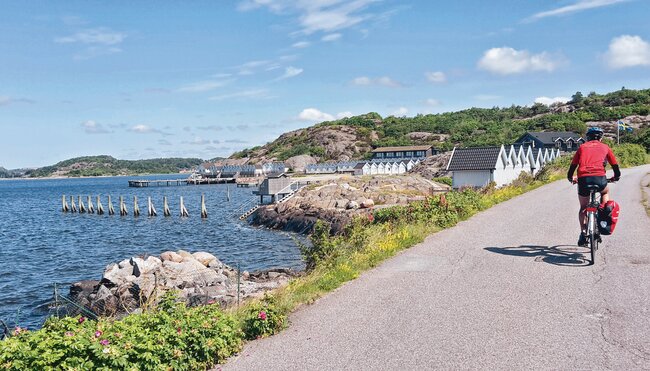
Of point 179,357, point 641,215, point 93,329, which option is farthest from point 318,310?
point 641,215

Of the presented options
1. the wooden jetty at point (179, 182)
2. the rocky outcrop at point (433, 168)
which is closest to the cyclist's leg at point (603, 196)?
the rocky outcrop at point (433, 168)

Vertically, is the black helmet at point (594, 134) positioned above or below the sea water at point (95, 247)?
above

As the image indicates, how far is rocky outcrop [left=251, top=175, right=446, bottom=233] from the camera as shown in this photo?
4294 cm

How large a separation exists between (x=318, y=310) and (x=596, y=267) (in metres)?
5.71

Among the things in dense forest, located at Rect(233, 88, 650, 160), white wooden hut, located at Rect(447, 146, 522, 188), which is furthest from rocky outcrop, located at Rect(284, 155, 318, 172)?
white wooden hut, located at Rect(447, 146, 522, 188)

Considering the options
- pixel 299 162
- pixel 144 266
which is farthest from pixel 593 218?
pixel 299 162

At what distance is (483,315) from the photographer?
26.0 ft

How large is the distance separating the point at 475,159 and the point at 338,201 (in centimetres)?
1230

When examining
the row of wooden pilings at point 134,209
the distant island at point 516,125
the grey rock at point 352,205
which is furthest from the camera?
the distant island at point 516,125

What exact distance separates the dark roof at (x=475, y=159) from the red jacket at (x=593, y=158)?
31064 mm

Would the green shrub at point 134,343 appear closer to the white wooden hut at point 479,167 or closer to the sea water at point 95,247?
the sea water at point 95,247

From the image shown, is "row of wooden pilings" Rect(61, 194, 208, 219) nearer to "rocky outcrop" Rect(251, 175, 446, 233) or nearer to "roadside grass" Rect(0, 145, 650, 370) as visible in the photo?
"rocky outcrop" Rect(251, 175, 446, 233)

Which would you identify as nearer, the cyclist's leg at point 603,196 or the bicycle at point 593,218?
the bicycle at point 593,218

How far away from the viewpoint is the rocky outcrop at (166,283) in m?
18.9
